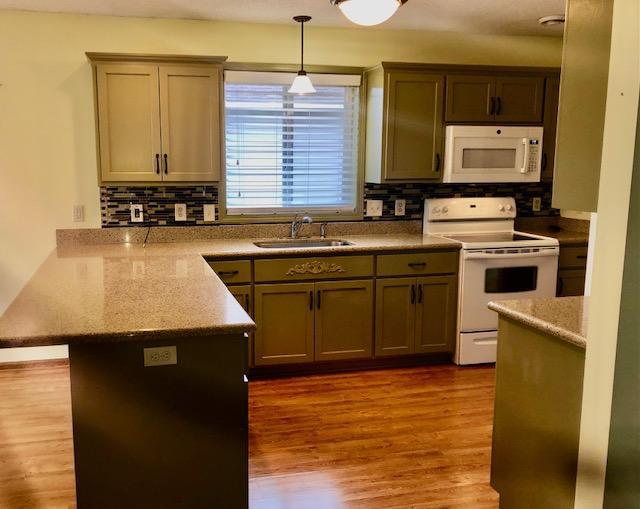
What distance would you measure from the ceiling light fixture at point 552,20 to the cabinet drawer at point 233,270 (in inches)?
97.6

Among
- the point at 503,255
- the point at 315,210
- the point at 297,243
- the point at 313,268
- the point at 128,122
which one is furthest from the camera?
the point at 315,210

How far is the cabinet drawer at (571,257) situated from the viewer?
4340mm

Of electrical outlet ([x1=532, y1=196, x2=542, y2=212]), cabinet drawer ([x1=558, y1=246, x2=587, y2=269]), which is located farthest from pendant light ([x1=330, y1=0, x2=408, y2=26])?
electrical outlet ([x1=532, y1=196, x2=542, y2=212])

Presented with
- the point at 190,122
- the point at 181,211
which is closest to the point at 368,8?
the point at 190,122

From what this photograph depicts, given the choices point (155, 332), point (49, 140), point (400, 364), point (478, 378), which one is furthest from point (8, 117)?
point (478, 378)

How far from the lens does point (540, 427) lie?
6.89 feet

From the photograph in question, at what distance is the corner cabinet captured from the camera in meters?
3.73

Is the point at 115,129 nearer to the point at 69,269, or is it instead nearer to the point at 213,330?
the point at 69,269

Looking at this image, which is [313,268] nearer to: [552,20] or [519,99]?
[519,99]

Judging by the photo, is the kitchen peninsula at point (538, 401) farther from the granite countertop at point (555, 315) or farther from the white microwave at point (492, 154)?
the white microwave at point (492, 154)

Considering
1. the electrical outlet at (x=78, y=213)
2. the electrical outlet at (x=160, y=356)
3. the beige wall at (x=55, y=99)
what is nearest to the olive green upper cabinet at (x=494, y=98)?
the beige wall at (x=55, y=99)

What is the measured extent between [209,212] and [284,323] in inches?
37.7

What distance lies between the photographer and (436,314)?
4168 millimetres

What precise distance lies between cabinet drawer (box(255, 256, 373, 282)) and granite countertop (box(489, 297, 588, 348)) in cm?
166
